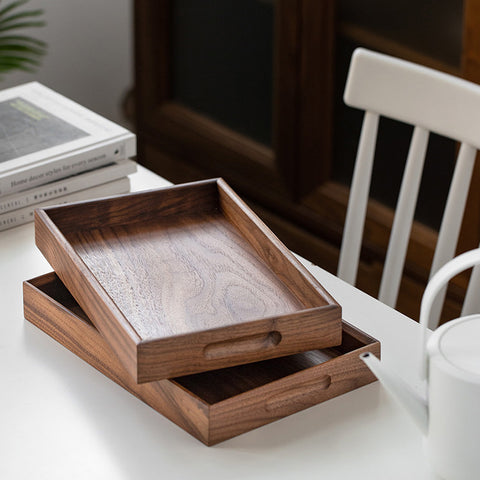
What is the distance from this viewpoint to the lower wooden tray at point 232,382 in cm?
84

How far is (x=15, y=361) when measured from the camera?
3.21ft

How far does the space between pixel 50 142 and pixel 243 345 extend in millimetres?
583

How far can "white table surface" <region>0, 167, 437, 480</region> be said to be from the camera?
827 mm

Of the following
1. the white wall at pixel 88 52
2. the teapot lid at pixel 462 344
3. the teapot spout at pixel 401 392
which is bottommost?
the white wall at pixel 88 52

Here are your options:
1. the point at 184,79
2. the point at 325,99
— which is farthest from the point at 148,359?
the point at 184,79

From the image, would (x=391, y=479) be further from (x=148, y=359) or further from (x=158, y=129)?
(x=158, y=129)

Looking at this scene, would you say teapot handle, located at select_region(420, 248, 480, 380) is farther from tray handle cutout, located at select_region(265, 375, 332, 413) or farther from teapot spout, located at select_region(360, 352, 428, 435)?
tray handle cutout, located at select_region(265, 375, 332, 413)

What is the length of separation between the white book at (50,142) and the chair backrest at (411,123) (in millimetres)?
358

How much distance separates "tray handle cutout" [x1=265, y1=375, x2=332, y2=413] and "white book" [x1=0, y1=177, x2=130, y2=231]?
54 cm

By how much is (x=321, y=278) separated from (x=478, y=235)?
0.92 meters

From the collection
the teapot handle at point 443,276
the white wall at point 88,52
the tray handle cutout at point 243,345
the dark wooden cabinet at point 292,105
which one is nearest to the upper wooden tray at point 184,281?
the tray handle cutout at point 243,345

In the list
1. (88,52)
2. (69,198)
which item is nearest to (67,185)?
(69,198)

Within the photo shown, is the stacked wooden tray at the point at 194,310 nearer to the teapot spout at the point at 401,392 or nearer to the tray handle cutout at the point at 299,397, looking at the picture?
the tray handle cutout at the point at 299,397

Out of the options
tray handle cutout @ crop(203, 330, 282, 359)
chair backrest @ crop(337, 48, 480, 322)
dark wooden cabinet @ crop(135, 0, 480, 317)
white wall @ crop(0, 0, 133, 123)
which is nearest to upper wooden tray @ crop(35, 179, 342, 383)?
tray handle cutout @ crop(203, 330, 282, 359)
